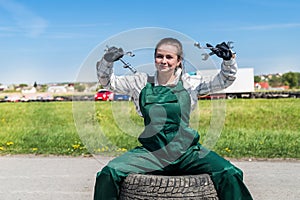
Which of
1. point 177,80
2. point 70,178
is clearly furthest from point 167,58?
point 70,178

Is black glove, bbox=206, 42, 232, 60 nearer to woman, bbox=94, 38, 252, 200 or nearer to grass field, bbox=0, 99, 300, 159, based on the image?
woman, bbox=94, 38, 252, 200

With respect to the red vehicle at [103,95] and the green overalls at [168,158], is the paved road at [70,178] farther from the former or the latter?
the green overalls at [168,158]

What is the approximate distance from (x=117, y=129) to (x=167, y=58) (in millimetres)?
1023

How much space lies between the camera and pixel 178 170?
401cm

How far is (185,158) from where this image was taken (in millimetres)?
3953

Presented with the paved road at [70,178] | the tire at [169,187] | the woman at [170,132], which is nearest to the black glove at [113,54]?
the woman at [170,132]

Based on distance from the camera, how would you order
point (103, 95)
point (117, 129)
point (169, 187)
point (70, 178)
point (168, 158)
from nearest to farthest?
1. point (169, 187)
2. point (168, 158)
3. point (117, 129)
4. point (103, 95)
5. point (70, 178)

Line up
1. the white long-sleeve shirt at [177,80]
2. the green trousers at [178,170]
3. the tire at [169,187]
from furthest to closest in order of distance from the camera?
the white long-sleeve shirt at [177,80] < the green trousers at [178,170] < the tire at [169,187]

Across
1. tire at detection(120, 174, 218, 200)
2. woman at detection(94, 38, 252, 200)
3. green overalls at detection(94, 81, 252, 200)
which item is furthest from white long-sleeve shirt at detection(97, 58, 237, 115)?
tire at detection(120, 174, 218, 200)

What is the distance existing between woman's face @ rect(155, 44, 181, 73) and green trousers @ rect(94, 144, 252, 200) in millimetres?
718

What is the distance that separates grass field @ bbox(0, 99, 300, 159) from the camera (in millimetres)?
4484

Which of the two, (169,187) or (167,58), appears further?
(167,58)

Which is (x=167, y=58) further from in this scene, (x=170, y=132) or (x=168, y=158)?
(x=168, y=158)

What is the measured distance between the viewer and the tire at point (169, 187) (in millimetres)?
3732
